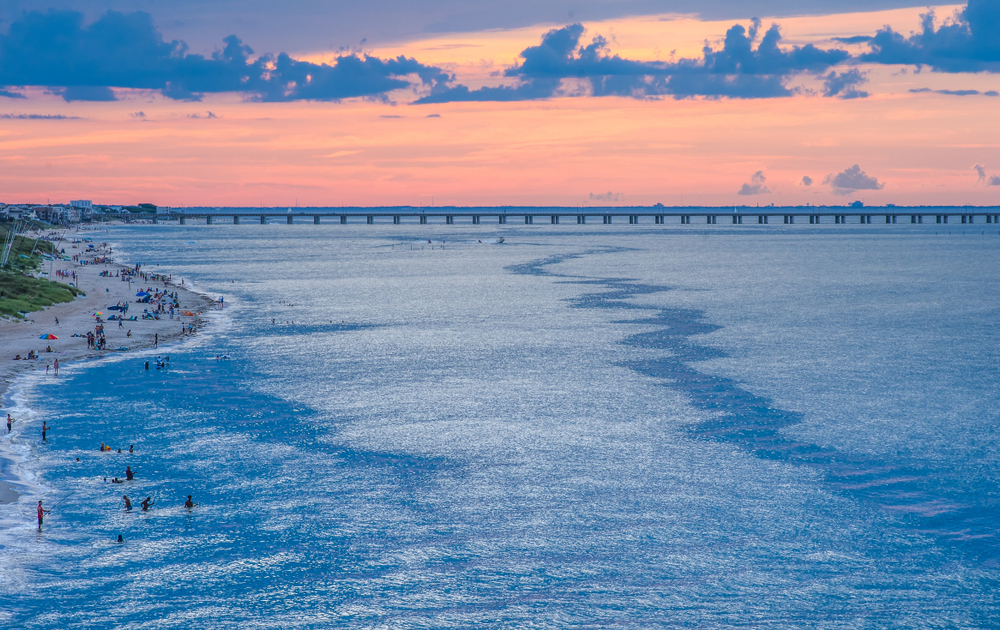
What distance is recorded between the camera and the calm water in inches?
1169

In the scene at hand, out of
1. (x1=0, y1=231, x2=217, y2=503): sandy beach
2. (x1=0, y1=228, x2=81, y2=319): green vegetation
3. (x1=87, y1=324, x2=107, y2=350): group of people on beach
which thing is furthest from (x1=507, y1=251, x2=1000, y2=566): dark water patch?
(x1=0, y1=228, x2=81, y2=319): green vegetation

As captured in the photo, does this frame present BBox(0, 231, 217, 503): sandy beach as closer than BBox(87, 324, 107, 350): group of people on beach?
Yes

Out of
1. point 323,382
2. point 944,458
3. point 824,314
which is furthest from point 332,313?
point 944,458

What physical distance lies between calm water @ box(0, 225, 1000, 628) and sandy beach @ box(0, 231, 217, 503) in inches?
169

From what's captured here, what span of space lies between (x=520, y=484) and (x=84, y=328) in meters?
56.8

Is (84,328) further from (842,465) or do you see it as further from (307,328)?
(842,465)

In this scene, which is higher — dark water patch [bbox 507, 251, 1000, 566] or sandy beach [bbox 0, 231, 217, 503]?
sandy beach [bbox 0, 231, 217, 503]

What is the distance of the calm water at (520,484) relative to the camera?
97.5 feet

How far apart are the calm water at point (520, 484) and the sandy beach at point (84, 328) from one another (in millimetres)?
4284

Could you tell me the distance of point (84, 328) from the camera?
266ft

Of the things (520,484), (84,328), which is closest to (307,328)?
(84,328)

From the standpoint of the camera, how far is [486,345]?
7906 centimetres

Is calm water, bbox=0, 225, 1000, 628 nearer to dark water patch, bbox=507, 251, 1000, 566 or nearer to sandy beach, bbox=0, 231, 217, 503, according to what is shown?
dark water patch, bbox=507, 251, 1000, 566

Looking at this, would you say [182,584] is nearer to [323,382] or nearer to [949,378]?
[323,382]
